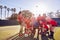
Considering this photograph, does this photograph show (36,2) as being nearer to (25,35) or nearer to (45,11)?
(45,11)

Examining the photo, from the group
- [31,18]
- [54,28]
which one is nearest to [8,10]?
[31,18]

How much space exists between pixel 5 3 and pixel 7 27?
0.36 metres

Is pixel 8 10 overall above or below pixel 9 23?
above

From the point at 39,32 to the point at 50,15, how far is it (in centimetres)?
28

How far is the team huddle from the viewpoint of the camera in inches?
108

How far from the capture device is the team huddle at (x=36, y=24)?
8.98ft

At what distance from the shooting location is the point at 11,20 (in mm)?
2852

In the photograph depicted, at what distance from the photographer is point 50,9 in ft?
9.12

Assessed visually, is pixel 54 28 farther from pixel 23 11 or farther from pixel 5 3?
pixel 5 3

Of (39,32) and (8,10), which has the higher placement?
(8,10)

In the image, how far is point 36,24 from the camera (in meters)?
2.78

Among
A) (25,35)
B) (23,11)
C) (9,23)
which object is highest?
(23,11)

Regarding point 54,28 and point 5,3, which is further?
point 5,3

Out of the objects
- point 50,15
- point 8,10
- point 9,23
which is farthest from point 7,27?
point 50,15
